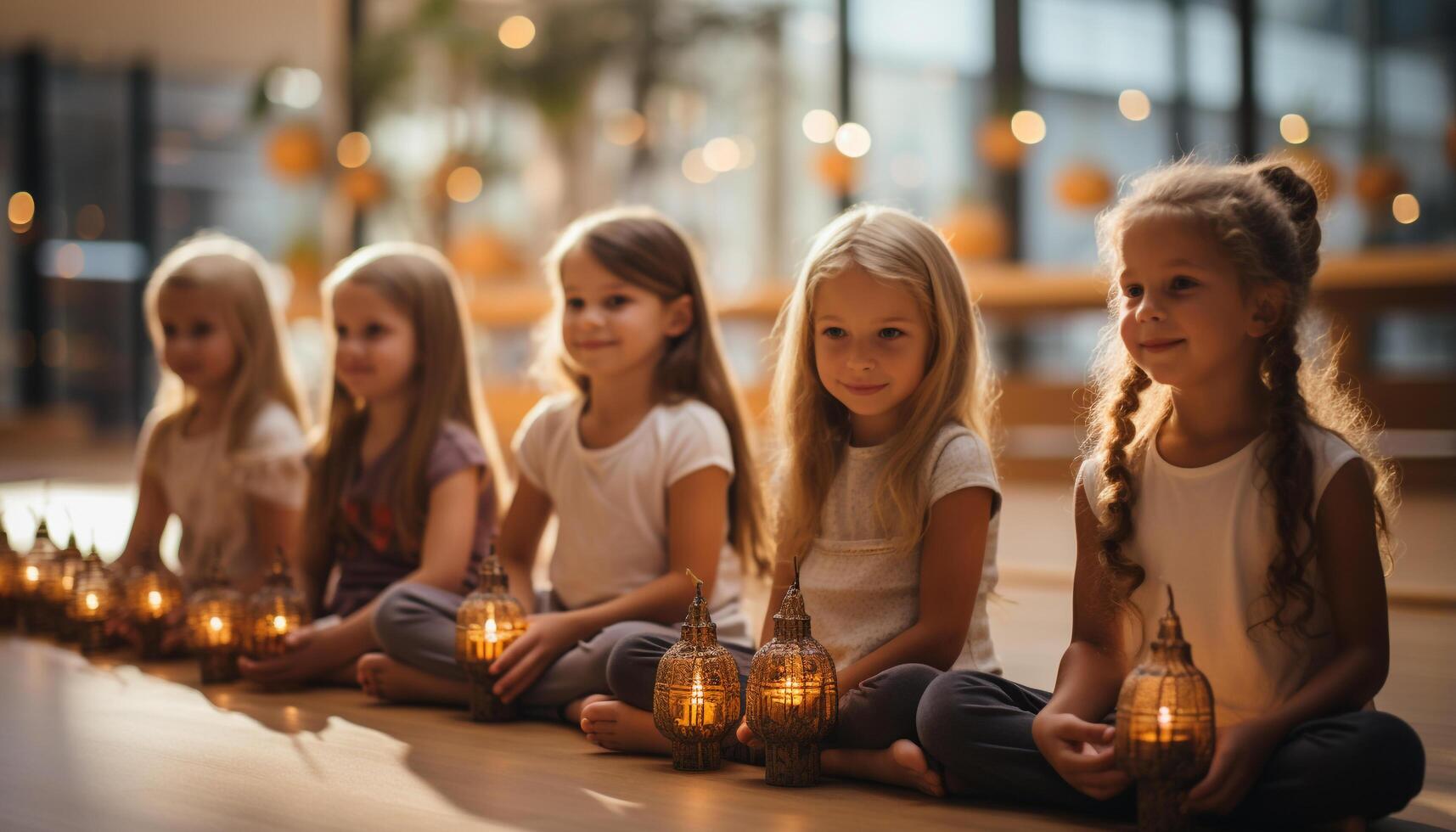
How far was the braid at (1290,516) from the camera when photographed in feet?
5.06

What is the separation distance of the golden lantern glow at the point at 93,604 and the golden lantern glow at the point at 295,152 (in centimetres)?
622

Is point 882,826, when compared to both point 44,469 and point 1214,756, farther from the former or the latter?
point 44,469

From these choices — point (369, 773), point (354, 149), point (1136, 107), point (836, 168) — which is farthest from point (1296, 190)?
point (354, 149)

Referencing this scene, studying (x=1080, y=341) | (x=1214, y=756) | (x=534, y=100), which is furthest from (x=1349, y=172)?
(x=1214, y=756)

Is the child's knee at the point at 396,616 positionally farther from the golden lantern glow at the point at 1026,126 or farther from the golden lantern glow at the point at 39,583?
the golden lantern glow at the point at 1026,126

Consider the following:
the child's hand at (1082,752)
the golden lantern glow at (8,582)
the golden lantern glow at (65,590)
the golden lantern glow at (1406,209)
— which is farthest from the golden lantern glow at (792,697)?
the golden lantern glow at (1406,209)

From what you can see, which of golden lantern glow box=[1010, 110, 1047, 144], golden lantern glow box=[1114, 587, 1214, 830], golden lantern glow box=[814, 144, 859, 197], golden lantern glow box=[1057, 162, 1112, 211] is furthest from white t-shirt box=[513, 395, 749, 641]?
golden lantern glow box=[814, 144, 859, 197]

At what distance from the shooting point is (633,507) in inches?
89.8

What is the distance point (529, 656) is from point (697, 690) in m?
0.41

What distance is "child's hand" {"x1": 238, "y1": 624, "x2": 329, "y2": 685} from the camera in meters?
2.36

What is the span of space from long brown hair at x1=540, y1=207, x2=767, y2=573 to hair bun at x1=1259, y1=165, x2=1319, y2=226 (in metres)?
0.97

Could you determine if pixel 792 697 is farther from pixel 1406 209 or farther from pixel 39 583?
pixel 1406 209

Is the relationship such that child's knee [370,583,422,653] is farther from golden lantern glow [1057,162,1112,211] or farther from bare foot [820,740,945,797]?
golden lantern glow [1057,162,1112,211]

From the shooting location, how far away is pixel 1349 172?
7.47 metres
